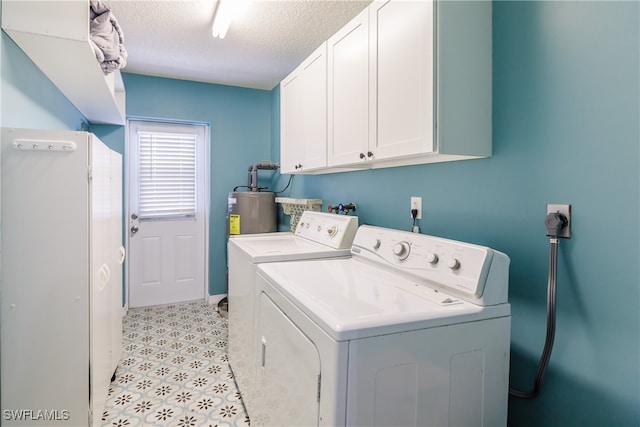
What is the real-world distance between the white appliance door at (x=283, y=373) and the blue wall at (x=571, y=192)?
80 cm

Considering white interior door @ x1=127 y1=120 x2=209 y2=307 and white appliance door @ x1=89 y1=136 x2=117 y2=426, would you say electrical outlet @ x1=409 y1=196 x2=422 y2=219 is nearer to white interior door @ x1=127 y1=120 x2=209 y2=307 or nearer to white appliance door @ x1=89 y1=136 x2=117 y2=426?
white appliance door @ x1=89 y1=136 x2=117 y2=426

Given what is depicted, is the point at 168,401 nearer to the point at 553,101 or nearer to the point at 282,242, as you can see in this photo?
the point at 282,242

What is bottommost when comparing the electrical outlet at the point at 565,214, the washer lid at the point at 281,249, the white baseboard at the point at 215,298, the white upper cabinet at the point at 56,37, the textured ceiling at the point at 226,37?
the white baseboard at the point at 215,298

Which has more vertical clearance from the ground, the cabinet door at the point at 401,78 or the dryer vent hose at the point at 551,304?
the cabinet door at the point at 401,78

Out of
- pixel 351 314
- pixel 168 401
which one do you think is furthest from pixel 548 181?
pixel 168 401

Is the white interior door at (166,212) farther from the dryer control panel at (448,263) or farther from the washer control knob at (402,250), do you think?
the washer control knob at (402,250)

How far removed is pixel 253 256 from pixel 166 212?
242 cm

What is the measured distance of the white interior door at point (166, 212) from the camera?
141 inches

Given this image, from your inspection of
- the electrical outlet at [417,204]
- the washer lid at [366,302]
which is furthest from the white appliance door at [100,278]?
the electrical outlet at [417,204]

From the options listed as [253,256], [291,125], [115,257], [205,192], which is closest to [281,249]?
[253,256]

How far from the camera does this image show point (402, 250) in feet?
4.70

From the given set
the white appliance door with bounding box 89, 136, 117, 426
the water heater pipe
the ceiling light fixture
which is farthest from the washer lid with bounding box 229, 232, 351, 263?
the ceiling light fixture

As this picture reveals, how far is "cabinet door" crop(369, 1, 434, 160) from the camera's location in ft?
4.15

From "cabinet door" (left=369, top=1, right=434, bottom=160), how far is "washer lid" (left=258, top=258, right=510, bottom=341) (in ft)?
1.73
